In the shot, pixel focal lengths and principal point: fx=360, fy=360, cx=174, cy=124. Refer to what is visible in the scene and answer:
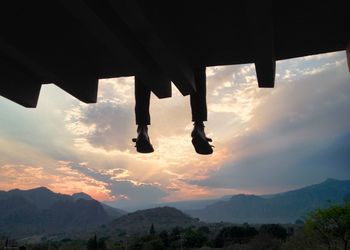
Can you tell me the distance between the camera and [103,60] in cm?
321

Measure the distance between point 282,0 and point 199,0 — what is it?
1.93ft

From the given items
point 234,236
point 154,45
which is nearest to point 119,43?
point 154,45

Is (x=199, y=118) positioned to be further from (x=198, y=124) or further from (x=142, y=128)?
(x=142, y=128)

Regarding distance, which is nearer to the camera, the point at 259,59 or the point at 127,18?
the point at 127,18

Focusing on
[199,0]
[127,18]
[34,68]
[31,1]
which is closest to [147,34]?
[127,18]

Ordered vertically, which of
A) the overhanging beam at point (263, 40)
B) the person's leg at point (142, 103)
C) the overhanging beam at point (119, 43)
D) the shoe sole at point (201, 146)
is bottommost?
the shoe sole at point (201, 146)

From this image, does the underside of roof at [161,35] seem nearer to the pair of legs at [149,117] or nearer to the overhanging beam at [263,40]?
the overhanging beam at [263,40]

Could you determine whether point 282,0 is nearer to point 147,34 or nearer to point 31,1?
point 147,34

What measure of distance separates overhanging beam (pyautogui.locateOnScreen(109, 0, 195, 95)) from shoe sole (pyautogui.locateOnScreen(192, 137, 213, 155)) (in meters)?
0.72

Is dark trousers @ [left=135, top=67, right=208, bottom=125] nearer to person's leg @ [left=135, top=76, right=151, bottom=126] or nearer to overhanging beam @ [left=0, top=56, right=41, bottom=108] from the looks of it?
person's leg @ [left=135, top=76, right=151, bottom=126]

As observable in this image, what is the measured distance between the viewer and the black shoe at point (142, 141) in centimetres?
393

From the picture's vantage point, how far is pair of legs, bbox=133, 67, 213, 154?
3.84 m

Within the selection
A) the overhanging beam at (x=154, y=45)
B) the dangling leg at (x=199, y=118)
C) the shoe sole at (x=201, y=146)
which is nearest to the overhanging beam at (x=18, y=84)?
the overhanging beam at (x=154, y=45)

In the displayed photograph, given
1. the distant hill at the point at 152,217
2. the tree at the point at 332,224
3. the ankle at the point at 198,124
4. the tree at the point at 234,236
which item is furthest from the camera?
the distant hill at the point at 152,217
